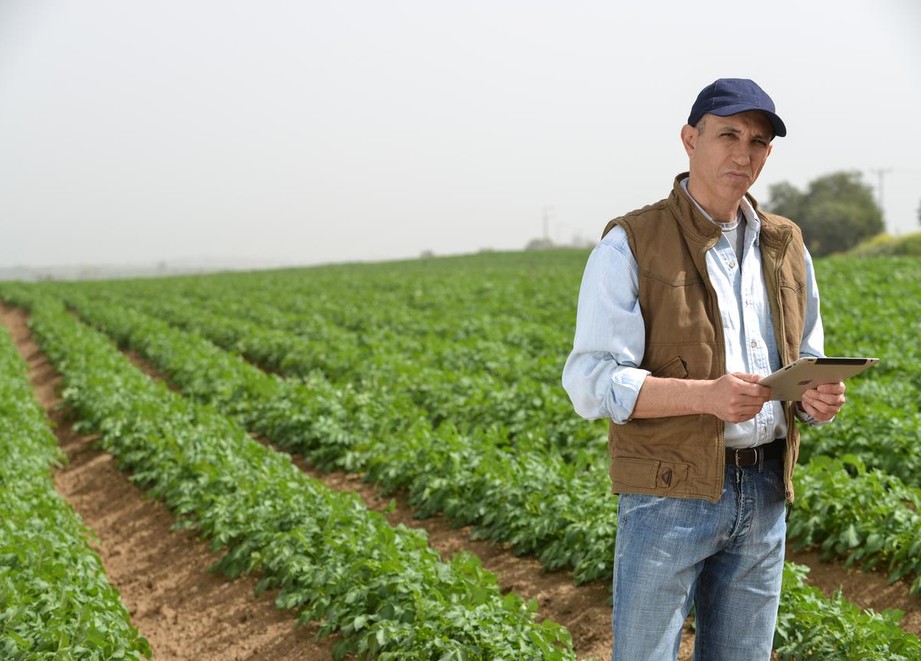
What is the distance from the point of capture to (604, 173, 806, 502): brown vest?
2.47 m

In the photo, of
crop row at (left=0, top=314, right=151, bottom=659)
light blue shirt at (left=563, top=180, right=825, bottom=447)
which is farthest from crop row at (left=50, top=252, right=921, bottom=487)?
light blue shirt at (left=563, top=180, right=825, bottom=447)

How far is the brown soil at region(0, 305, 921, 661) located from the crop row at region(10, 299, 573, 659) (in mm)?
183

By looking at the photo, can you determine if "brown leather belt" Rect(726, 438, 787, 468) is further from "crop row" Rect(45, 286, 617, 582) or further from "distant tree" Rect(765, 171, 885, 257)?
"distant tree" Rect(765, 171, 885, 257)

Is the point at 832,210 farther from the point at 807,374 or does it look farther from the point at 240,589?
the point at 807,374

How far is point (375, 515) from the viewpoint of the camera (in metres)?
6.12

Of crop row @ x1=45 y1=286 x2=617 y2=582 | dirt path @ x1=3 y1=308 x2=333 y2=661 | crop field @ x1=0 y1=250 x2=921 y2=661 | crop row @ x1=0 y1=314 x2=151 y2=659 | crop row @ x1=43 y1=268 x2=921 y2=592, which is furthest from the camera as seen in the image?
crop row @ x1=45 y1=286 x2=617 y2=582

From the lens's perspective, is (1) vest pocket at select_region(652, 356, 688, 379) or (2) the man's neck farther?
(2) the man's neck

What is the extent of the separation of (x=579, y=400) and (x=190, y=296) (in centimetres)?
2941

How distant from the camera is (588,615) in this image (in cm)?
543

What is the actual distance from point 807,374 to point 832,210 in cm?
7696

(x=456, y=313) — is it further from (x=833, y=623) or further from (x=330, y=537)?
(x=833, y=623)

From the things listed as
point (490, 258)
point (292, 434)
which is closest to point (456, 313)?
point (292, 434)

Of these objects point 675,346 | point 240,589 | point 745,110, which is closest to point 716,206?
point 745,110

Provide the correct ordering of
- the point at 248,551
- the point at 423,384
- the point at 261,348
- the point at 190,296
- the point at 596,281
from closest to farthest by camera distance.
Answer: the point at 596,281, the point at 248,551, the point at 423,384, the point at 261,348, the point at 190,296
